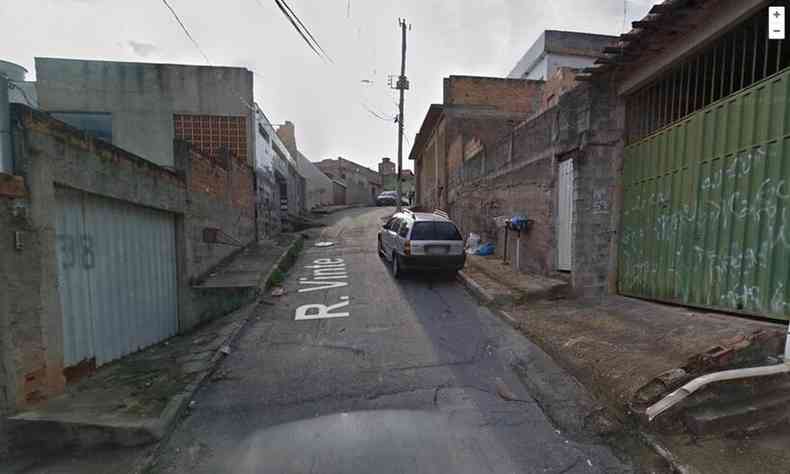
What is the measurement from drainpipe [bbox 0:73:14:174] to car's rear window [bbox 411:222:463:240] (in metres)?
6.63

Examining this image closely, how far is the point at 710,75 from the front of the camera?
4598 mm

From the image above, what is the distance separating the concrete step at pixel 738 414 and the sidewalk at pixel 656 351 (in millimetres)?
74

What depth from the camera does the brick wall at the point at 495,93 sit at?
707 inches

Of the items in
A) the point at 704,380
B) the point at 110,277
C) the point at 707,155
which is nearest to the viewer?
the point at 704,380

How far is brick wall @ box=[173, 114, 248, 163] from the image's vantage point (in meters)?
12.2

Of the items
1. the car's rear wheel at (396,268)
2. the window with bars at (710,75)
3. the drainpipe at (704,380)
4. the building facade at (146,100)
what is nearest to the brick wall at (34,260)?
the drainpipe at (704,380)

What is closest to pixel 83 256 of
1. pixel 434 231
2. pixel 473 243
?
pixel 434 231

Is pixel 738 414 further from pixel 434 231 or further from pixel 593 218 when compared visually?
pixel 434 231

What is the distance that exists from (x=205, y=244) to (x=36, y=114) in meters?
4.67

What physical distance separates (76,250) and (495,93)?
1844cm

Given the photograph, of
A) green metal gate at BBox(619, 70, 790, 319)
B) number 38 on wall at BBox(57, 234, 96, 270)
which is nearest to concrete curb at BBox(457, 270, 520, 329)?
green metal gate at BBox(619, 70, 790, 319)

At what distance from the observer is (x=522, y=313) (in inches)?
240

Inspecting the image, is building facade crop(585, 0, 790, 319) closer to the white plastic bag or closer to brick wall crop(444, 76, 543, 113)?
the white plastic bag

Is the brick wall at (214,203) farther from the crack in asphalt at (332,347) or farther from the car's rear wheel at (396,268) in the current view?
the car's rear wheel at (396,268)
